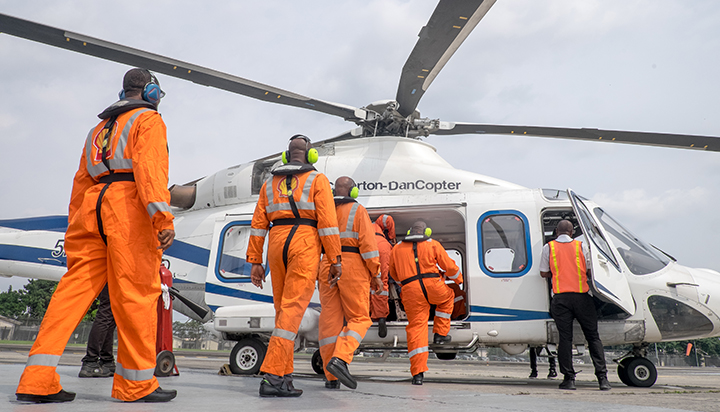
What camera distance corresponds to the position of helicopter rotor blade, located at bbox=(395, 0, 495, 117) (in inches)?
183

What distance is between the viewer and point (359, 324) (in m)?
4.23

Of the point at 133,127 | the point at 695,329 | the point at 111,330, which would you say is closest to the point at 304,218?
the point at 133,127

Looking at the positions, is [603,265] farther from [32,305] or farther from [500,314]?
[32,305]

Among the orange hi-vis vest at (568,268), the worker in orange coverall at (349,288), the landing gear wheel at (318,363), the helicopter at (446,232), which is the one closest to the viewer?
the worker in orange coverall at (349,288)

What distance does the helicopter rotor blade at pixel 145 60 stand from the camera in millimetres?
6020

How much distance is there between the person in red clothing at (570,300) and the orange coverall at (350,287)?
211cm

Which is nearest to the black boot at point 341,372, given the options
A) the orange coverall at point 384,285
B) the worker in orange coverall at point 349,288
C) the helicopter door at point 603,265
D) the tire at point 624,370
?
the worker in orange coverall at point 349,288

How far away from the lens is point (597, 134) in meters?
7.40

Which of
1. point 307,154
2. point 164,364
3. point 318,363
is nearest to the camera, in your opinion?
point 307,154

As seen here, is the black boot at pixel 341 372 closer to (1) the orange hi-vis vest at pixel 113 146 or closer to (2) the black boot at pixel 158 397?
(2) the black boot at pixel 158 397

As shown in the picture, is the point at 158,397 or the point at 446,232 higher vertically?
the point at 446,232

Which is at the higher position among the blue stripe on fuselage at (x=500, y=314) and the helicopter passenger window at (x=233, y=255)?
the helicopter passenger window at (x=233, y=255)

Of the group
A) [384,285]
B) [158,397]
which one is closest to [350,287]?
[384,285]

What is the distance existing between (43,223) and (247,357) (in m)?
4.56
